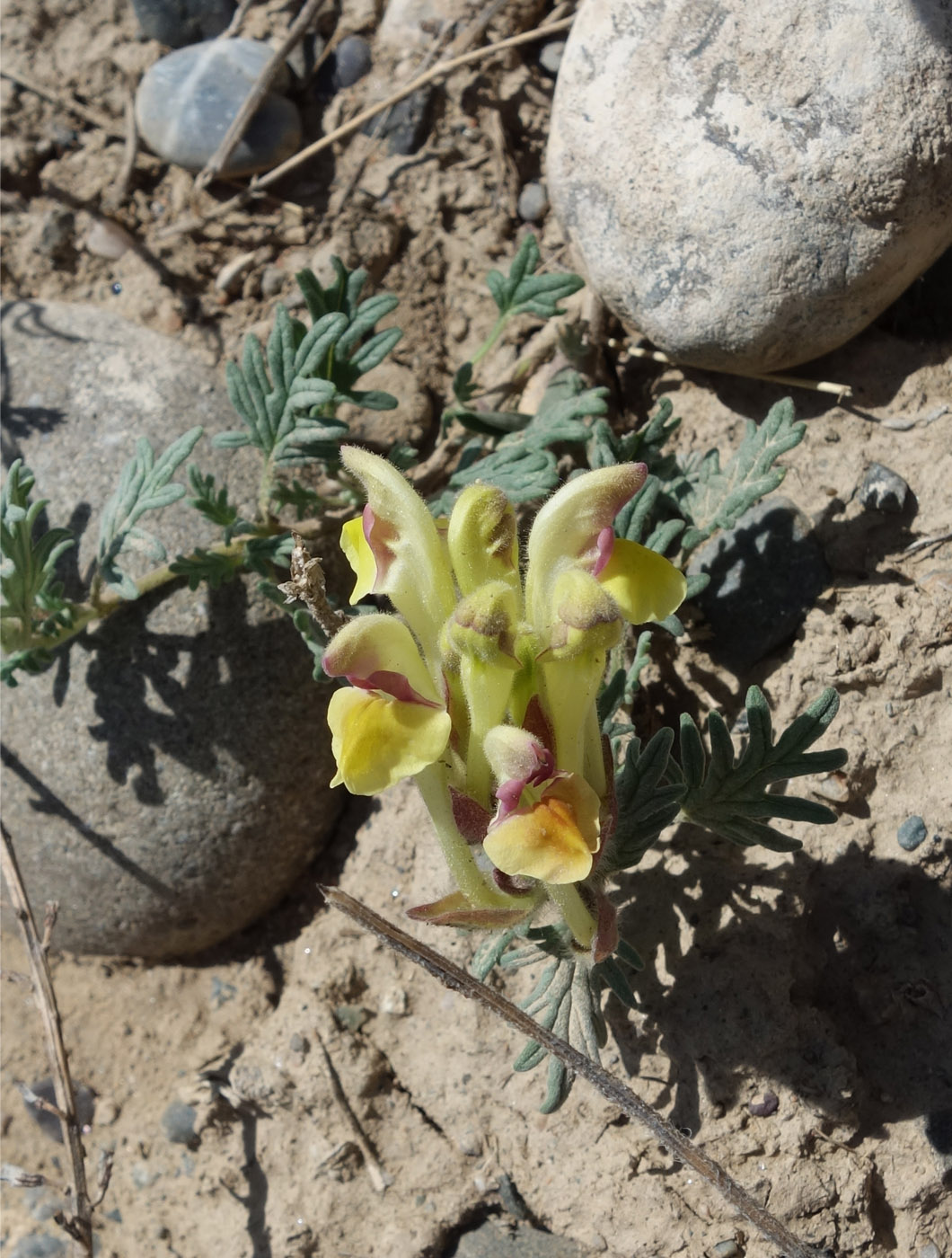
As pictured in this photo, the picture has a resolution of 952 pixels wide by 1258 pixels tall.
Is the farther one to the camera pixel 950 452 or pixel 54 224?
pixel 54 224

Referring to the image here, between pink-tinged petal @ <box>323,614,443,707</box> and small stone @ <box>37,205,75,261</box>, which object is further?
small stone @ <box>37,205,75,261</box>

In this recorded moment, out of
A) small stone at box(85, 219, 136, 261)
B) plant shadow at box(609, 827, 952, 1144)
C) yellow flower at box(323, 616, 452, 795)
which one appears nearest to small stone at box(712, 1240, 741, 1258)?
plant shadow at box(609, 827, 952, 1144)

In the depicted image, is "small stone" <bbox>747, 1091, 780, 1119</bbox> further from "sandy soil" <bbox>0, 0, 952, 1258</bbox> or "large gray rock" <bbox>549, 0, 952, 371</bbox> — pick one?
"large gray rock" <bbox>549, 0, 952, 371</bbox>

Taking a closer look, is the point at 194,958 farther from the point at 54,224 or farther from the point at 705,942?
the point at 54,224

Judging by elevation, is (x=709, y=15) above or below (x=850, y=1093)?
above

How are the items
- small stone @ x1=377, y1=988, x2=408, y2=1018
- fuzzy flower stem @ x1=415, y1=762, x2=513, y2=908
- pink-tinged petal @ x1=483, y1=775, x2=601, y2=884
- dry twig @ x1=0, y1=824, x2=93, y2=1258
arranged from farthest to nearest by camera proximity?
1. small stone @ x1=377, y1=988, x2=408, y2=1018
2. dry twig @ x1=0, y1=824, x2=93, y2=1258
3. fuzzy flower stem @ x1=415, y1=762, x2=513, y2=908
4. pink-tinged petal @ x1=483, y1=775, x2=601, y2=884

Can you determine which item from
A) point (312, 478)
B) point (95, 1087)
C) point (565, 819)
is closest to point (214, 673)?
point (312, 478)
